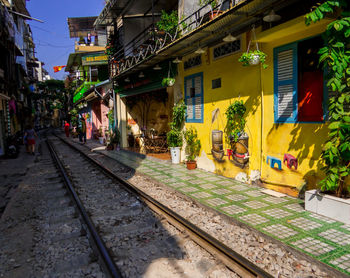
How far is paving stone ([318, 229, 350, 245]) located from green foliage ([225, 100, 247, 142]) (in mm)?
3562

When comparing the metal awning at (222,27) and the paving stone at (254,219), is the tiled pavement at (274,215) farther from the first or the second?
the metal awning at (222,27)

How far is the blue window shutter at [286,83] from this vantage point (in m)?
5.67

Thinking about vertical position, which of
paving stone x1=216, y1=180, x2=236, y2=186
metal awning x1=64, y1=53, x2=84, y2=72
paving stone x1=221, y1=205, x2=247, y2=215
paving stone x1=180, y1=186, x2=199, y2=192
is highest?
metal awning x1=64, y1=53, x2=84, y2=72

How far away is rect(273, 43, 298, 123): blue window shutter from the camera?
18.6ft

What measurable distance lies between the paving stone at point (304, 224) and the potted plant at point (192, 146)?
4.99 metres

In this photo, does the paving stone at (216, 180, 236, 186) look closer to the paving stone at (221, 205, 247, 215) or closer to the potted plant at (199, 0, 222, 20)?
the paving stone at (221, 205, 247, 215)

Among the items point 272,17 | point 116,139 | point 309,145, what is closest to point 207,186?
point 309,145

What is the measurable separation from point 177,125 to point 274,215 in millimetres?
6218

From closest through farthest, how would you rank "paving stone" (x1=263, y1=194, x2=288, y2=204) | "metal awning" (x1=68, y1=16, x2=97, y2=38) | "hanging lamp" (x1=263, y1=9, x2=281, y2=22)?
"hanging lamp" (x1=263, y1=9, x2=281, y2=22) < "paving stone" (x1=263, y1=194, x2=288, y2=204) < "metal awning" (x1=68, y1=16, x2=97, y2=38)

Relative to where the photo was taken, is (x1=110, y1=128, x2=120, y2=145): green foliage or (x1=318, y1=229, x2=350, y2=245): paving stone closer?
(x1=318, y1=229, x2=350, y2=245): paving stone

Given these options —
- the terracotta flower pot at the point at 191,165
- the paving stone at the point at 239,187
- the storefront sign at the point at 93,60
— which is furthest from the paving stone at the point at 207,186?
the storefront sign at the point at 93,60

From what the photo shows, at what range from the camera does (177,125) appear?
1038 centimetres

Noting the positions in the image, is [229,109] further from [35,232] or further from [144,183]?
[35,232]

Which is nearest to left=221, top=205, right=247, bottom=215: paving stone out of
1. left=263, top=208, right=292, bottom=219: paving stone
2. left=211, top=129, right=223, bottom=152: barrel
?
left=263, top=208, right=292, bottom=219: paving stone
